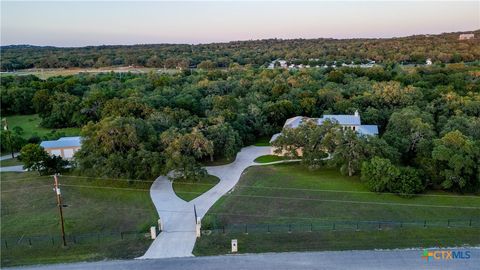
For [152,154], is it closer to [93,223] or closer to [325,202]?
[93,223]

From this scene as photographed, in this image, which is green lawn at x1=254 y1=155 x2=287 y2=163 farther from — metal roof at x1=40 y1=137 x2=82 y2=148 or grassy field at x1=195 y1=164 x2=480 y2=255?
metal roof at x1=40 y1=137 x2=82 y2=148

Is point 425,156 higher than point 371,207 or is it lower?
higher

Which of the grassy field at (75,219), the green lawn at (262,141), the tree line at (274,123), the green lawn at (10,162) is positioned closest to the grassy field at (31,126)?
the tree line at (274,123)

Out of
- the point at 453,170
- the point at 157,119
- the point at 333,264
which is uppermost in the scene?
the point at 157,119

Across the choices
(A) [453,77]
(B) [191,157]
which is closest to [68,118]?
(B) [191,157]

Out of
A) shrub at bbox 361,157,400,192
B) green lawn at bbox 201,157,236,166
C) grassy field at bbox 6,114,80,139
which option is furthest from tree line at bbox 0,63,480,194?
grassy field at bbox 6,114,80,139

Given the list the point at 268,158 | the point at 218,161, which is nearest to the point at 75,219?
the point at 218,161

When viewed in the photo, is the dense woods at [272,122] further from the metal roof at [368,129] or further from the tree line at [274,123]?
the metal roof at [368,129]
